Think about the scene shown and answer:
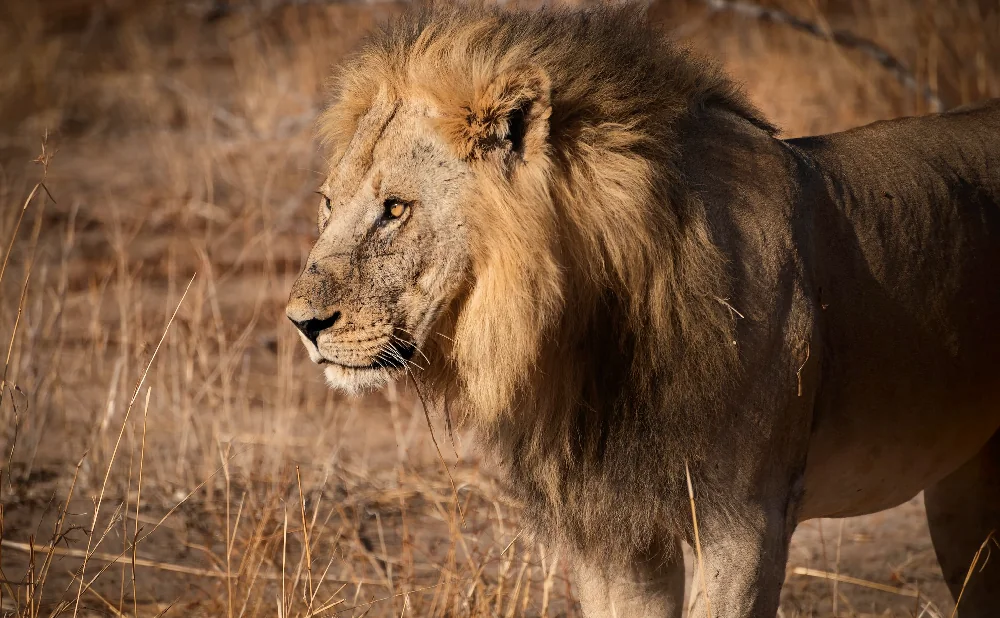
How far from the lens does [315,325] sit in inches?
90.5

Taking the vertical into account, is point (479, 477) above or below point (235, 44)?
below

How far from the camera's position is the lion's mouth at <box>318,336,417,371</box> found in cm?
228

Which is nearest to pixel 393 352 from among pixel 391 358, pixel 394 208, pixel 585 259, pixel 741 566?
pixel 391 358

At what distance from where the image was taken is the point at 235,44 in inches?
479

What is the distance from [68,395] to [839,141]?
14.6ft

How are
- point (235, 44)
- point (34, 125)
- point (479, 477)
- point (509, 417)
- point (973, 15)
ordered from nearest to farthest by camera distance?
point (509, 417), point (479, 477), point (973, 15), point (34, 125), point (235, 44)

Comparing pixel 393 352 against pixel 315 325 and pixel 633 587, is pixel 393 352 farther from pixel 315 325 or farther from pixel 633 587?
pixel 633 587

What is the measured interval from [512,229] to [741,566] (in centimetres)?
93

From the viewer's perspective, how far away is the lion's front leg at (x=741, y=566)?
234 cm

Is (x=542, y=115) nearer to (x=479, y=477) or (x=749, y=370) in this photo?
(x=749, y=370)

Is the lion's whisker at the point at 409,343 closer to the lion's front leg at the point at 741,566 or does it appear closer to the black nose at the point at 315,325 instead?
the black nose at the point at 315,325

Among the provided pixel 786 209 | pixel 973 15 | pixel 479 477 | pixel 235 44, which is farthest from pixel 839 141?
pixel 235 44

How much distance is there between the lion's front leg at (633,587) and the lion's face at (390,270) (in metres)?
0.82

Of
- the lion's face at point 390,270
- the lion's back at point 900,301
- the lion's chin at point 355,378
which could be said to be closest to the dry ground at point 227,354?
the lion's chin at point 355,378
